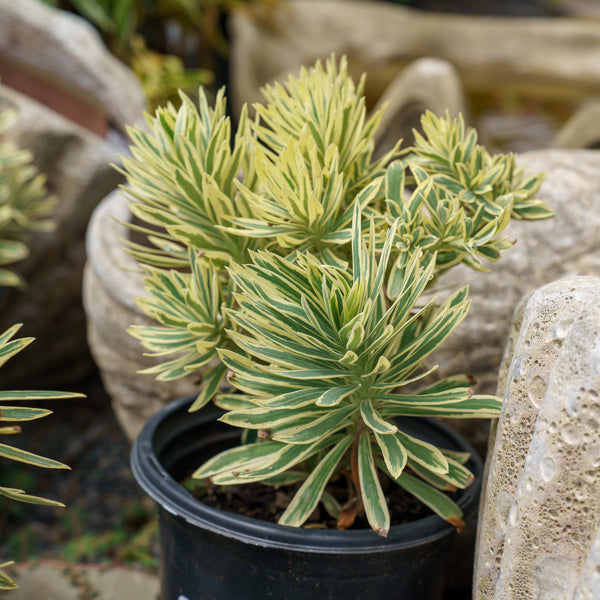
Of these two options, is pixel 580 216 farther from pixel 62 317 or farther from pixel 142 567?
pixel 62 317

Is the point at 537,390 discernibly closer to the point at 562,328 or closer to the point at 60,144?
the point at 562,328

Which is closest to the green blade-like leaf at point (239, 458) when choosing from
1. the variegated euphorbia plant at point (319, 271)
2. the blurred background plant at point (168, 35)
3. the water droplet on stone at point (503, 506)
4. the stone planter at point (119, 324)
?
the variegated euphorbia plant at point (319, 271)

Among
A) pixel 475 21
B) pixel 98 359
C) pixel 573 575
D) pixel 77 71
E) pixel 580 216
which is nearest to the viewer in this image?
pixel 573 575

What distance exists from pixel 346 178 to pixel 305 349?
336 millimetres

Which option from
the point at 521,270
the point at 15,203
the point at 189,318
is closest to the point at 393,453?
the point at 189,318

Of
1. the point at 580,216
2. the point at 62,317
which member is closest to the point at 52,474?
the point at 62,317

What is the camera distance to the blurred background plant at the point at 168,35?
359 centimetres

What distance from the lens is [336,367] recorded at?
0.91m

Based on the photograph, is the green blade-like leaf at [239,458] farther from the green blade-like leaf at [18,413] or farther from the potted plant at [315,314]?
the green blade-like leaf at [18,413]

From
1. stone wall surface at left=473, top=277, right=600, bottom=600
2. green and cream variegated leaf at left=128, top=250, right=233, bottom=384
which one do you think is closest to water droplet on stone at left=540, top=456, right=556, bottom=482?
stone wall surface at left=473, top=277, right=600, bottom=600

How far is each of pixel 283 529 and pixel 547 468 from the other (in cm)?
38

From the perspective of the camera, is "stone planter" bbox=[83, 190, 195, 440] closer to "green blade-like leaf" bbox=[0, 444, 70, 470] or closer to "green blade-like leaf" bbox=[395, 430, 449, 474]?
"green blade-like leaf" bbox=[0, 444, 70, 470]

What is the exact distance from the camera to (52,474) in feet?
7.09

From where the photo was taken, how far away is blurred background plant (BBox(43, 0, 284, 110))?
359 cm
